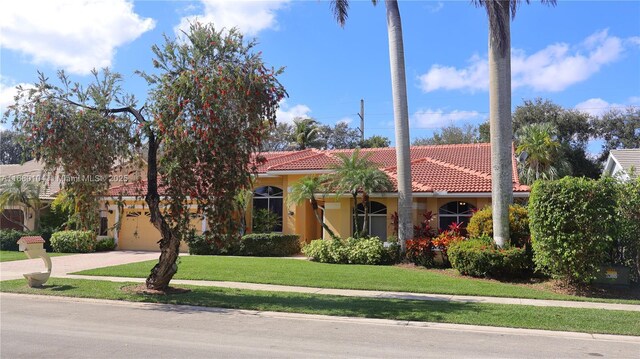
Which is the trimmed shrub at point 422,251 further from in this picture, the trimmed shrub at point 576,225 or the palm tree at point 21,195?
the palm tree at point 21,195

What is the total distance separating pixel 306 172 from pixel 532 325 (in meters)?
14.8

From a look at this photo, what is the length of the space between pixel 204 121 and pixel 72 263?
1228cm

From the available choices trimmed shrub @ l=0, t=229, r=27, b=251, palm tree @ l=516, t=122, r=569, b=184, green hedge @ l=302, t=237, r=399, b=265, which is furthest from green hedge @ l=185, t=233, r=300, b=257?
palm tree @ l=516, t=122, r=569, b=184

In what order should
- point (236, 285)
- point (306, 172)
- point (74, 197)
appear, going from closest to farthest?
point (74, 197) < point (236, 285) < point (306, 172)

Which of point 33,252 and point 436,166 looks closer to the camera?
point 33,252

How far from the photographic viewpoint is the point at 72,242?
79.0 feet

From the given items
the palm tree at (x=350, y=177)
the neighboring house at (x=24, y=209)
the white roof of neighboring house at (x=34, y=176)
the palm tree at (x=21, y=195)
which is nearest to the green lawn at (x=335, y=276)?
the palm tree at (x=350, y=177)

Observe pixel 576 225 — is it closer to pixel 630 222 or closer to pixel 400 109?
pixel 630 222

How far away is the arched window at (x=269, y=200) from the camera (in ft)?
80.5

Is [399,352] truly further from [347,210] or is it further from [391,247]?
[347,210]

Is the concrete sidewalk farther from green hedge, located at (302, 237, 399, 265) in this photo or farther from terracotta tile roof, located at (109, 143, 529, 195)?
terracotta tile roof, located at (109, 143, 529, 195)

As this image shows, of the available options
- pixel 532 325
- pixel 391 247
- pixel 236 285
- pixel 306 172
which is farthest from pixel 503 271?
pixel 306 172

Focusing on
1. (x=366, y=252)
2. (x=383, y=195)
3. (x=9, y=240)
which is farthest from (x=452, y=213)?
(x=9, y=240)

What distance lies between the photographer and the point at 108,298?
11688 millimetres
